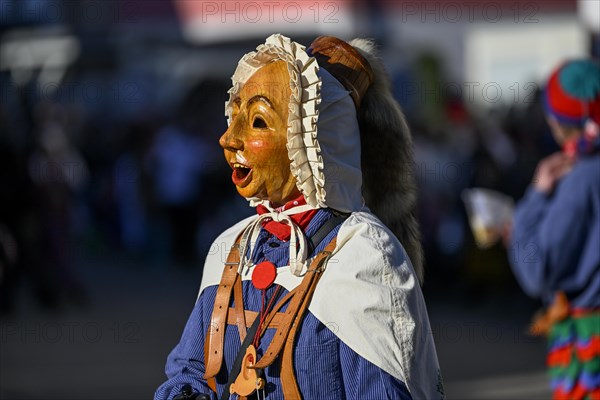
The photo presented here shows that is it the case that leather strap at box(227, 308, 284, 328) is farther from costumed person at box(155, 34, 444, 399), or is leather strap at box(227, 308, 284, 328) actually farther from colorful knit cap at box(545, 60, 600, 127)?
colorful knit cap at box(545, 60, 600, 127)

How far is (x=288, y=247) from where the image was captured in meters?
2.84

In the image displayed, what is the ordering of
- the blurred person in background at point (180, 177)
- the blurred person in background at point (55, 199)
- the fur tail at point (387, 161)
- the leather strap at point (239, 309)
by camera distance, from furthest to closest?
the blurred person in background at point (180, 177)
the blurred person in background at point (55, 199)
the fur tail at point (387, 161)
the leather strap at point (239, 309)

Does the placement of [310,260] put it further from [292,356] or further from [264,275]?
[292,356]

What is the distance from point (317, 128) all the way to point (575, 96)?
2.12 meters

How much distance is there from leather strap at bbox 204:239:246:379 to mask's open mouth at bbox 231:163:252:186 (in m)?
0.22

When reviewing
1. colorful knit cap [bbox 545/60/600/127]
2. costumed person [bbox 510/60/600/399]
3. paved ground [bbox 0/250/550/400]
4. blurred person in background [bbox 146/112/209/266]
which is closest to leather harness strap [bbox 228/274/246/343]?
costumed person [bbox 510/60/600/399]

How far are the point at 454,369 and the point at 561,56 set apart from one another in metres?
9.71

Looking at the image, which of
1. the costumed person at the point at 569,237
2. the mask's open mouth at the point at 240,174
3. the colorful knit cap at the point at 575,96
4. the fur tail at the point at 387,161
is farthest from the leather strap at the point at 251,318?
the colorful knit cap at the point at 575,96

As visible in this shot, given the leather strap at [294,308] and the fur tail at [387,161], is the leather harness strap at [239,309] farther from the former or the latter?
the fur tail at [387,161]

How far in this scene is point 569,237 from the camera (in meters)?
4.40

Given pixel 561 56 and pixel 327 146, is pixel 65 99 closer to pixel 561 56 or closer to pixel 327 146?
pixel 561 56

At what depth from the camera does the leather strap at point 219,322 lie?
279 centimetres

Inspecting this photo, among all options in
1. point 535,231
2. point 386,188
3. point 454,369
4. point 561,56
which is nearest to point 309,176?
point 386,188

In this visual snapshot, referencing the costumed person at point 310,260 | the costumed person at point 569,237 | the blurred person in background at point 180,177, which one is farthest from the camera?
the blurred person in background at point 180,177
